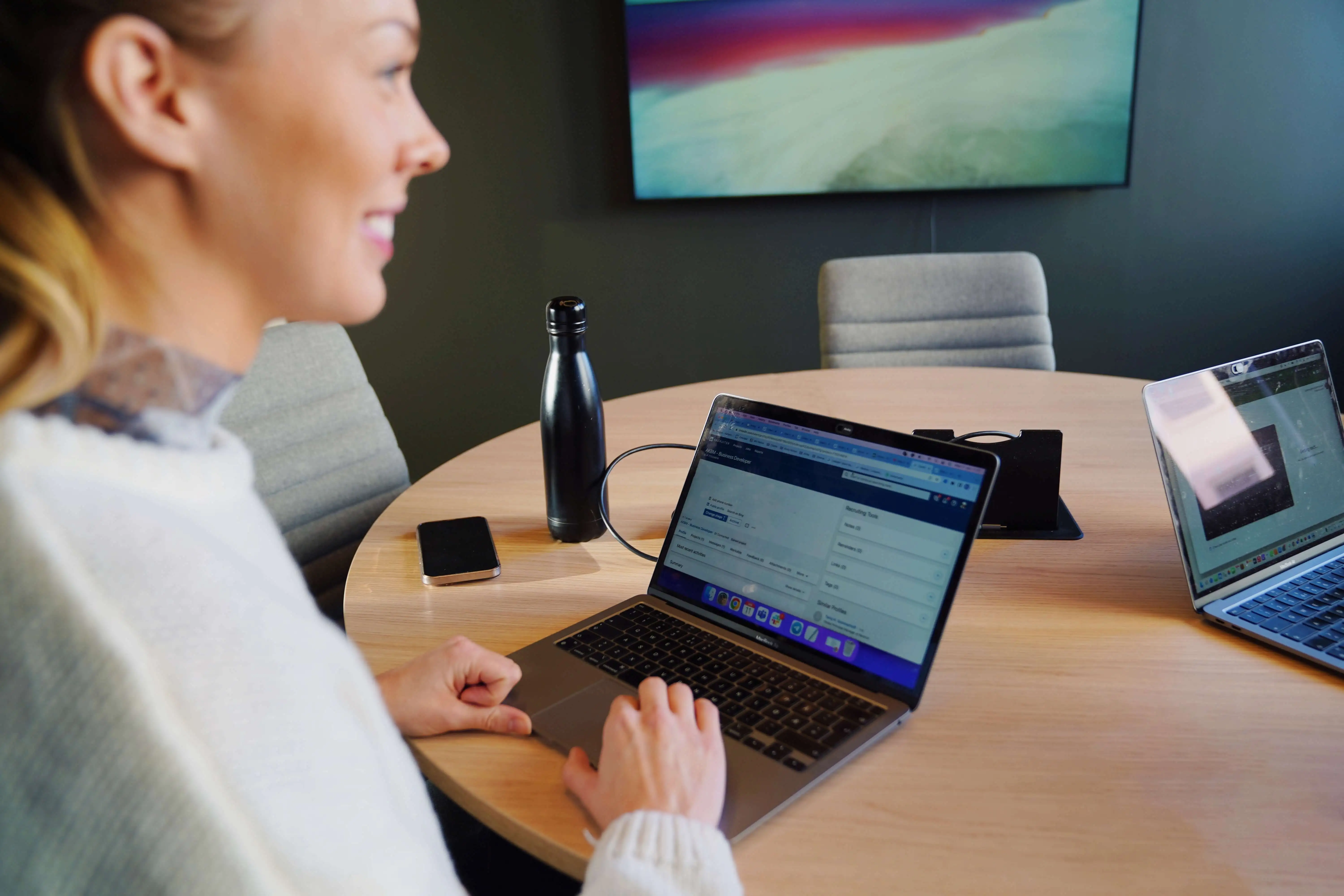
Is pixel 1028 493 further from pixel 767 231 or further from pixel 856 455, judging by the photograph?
pixel 767 231

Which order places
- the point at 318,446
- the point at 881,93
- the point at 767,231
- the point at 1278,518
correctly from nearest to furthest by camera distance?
the point at 1278,518 → the point at 318,446 → the point at 881,93 → the point at 767,231

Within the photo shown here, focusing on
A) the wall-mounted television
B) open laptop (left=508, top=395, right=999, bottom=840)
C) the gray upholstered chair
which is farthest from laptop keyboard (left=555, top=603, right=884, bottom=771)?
the wall-mounted television

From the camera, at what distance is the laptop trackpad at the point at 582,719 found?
2.43 ft

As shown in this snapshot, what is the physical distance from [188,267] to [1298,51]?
320 cm

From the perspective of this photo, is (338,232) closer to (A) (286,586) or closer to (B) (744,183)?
(A) (286,586)

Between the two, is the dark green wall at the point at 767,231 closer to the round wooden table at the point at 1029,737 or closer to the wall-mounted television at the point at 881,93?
the wall-mounted television at the point at 881,93

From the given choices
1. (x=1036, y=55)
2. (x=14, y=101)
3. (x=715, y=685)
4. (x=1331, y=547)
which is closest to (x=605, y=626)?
(x=715, y=685)

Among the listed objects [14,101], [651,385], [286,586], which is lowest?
[651,385]

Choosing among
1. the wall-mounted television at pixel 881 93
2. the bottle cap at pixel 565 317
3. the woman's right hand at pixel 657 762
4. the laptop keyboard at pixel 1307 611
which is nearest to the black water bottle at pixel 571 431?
the bottle cap at pixel 565 317

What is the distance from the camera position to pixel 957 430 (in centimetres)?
150

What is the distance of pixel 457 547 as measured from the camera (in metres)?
1.10

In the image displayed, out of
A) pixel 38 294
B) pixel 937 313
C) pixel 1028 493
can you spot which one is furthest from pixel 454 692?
pixel 937 313

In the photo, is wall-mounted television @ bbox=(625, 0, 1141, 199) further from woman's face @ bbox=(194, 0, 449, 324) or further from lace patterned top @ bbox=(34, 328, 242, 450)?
lace patterned top @ bbox=(34, 328, 242, 450)

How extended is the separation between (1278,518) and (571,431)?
0.78 meters
